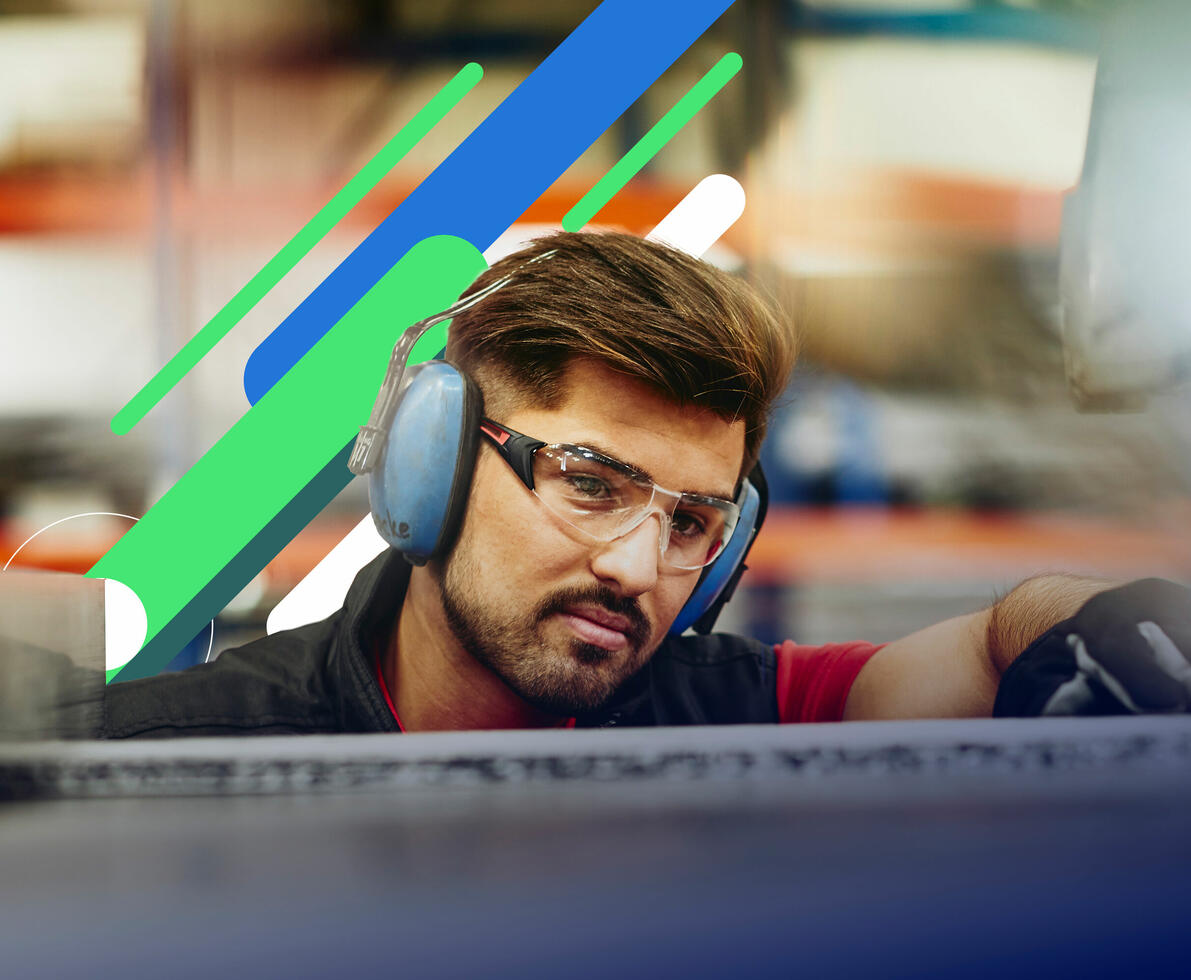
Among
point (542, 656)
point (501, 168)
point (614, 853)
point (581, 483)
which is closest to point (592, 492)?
point (581, 483)

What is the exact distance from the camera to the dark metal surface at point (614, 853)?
1.86 ft

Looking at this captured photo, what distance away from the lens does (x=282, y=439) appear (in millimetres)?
1345

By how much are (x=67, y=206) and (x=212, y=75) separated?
28 cm

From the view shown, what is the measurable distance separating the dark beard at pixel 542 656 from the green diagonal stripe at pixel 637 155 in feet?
1.81

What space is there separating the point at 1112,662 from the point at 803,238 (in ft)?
2.50

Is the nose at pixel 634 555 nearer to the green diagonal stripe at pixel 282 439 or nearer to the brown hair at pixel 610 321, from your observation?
the brown hair at pixel 610 321

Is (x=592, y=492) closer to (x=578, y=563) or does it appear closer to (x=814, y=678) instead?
(x=578, y=563)

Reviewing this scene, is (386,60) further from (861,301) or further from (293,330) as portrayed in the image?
(861,301)

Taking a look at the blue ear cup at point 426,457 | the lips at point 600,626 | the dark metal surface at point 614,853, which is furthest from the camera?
the lips at point 600,626

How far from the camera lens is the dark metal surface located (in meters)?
0.57

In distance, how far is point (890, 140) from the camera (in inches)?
53.8

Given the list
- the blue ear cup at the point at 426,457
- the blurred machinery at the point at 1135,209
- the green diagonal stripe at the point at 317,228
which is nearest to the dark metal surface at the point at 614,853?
the blue ear cup at the point at 426,457

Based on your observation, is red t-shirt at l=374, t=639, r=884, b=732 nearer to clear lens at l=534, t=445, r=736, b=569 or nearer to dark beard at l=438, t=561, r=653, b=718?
dark beard at l=438, t=561, r=653, b=718

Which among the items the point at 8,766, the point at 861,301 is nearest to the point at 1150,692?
the point at 861,301
